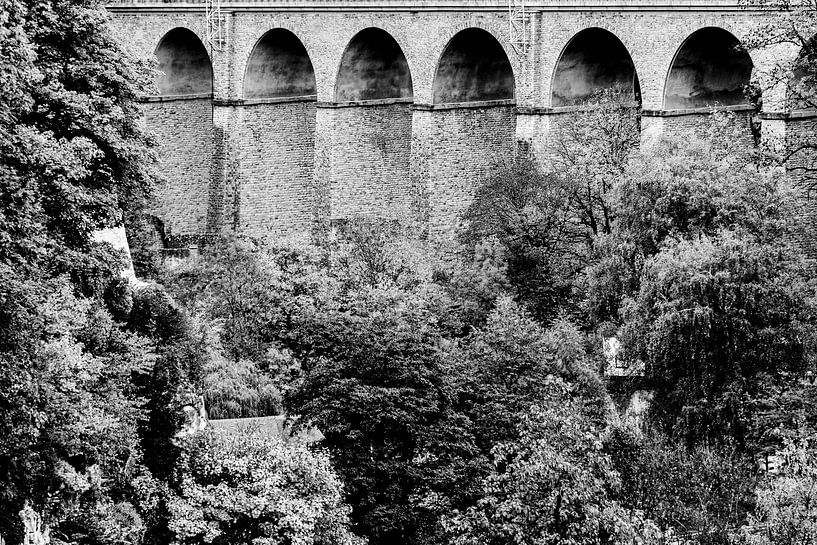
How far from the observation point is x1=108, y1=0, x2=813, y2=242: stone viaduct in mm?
62938

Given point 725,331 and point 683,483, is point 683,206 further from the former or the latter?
point 683,483

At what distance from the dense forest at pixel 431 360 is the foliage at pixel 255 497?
0.26 feet

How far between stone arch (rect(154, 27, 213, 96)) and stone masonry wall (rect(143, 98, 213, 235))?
1.99ft

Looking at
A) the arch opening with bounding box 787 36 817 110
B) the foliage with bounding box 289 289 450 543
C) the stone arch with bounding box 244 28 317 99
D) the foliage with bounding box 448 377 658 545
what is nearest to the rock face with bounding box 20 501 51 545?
the foliage with bounding box 448 377 658 545

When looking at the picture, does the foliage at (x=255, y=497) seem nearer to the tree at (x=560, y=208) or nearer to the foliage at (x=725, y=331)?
the foliage at (x=725, y=331)

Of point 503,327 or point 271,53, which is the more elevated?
point 271,53

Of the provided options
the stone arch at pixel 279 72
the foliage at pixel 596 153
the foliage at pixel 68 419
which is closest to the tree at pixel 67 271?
the foliage at pixel 68 419

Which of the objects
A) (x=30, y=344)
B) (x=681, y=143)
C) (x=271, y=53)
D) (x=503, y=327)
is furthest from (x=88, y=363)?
(x=271, y=53)

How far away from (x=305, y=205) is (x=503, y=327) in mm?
22468

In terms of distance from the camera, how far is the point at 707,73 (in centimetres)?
6253

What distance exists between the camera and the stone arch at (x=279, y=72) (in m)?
73.5

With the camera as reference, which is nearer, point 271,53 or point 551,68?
point 551,68

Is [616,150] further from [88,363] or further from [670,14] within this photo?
[88,363]

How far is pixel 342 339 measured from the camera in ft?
155
